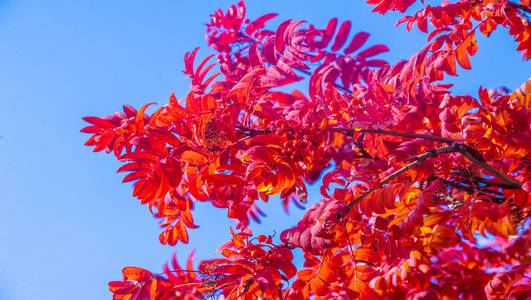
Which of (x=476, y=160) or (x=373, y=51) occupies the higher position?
(x=373, y=51)

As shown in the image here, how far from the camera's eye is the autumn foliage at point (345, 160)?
1.11 meters

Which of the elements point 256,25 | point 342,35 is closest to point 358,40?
point 342,35

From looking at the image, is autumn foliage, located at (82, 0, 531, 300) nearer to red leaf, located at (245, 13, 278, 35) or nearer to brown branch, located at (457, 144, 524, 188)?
brown branch, located at (457, 144, 524, 188)

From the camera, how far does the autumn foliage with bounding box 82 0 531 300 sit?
111 cm

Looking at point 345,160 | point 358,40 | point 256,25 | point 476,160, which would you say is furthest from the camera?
point 256,25

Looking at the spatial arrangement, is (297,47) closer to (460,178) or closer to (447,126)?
(447,126)

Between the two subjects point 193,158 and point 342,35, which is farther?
point 342,35

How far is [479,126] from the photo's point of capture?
1.24 meters

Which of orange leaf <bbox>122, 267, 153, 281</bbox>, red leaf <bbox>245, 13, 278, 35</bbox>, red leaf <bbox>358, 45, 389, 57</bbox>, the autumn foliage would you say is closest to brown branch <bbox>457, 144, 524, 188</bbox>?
the autumn foliage

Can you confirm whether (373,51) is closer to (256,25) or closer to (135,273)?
(256,25)

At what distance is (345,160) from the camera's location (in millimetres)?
1311

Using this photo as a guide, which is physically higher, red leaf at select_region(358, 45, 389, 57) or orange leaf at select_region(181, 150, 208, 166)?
red leaf at select_region(358, 45, 389, 57)

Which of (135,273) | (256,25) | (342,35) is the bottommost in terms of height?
(135,273)

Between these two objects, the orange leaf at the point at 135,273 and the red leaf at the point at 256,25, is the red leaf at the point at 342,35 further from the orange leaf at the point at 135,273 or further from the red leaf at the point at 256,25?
the orange leaf at the point at 135,273
